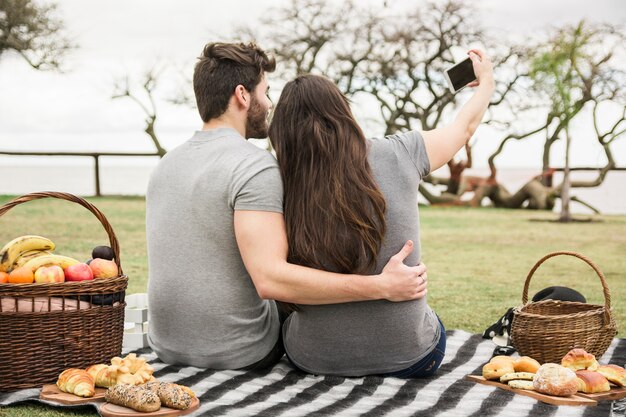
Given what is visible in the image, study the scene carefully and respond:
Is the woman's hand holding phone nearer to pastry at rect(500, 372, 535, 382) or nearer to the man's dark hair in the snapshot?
the man's dark hair

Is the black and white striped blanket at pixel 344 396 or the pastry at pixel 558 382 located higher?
the pastry at pixel 558 382

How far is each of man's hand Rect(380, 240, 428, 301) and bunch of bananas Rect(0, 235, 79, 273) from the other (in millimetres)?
1273

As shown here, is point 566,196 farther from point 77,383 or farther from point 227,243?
point 77,383

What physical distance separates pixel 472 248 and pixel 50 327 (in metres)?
8.04

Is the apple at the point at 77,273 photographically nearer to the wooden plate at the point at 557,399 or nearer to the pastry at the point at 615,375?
the wooden plate at the point at 557,399

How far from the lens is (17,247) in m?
3.33

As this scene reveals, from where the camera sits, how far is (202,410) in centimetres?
286

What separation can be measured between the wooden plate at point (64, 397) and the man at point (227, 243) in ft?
1.58

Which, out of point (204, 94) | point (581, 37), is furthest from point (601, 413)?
point (581, 37)

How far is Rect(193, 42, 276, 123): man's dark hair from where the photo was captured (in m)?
3.29

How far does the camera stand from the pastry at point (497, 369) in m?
3.30

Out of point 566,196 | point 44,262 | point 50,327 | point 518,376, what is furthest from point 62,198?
point 566,196

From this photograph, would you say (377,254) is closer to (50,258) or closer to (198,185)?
(198,185)

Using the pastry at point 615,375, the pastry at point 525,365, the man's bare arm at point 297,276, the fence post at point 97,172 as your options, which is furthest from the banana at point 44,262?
the fence post at point 97,172
